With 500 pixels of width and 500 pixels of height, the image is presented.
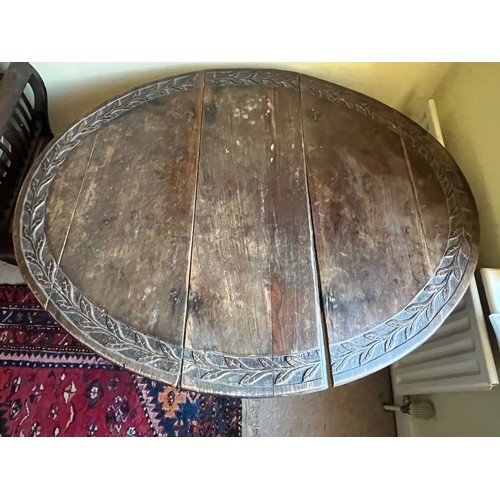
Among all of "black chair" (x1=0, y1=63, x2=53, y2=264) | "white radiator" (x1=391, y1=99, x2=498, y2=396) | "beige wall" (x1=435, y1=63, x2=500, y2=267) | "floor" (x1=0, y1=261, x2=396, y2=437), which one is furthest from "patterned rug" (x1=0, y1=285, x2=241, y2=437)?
"beige wall" (x1=435, y1=63, x2=500, y2=267)

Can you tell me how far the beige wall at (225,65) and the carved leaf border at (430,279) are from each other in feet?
0.67

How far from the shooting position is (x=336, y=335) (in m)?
0.76

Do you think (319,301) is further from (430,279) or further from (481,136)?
(481,136)

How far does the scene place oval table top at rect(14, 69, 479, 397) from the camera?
29.2 inches

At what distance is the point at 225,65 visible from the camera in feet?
3.88

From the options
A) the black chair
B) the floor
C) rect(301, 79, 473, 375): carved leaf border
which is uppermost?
the black chair

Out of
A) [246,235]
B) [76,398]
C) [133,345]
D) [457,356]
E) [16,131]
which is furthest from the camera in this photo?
[76,398]

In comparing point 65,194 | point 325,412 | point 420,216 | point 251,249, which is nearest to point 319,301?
point 251,249

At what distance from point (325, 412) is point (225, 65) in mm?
1132

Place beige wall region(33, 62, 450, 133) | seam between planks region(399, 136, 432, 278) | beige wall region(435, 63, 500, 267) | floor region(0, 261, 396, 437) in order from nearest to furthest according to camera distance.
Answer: seam between planks region(399, 136, 432, 278) → beige wall region(435, 63, 500, 267) → beige wall region(33, 62, 450, 133) → floor region(0, 261, 396, 437)

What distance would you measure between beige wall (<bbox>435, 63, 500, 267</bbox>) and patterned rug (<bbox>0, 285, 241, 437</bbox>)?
889mm

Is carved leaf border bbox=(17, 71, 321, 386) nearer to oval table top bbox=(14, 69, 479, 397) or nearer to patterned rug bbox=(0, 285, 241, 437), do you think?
oval table top bbox=(14, 69, 479, 397)
